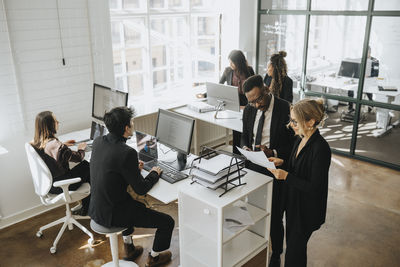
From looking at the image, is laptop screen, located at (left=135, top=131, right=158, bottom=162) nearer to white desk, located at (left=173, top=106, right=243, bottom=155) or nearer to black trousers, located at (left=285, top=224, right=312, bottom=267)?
white desk, located at (left=173, top=106, right=243, bottom=155)

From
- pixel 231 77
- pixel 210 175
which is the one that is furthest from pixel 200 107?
pixel 210 175

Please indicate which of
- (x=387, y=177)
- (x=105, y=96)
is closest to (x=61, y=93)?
(x=105, y=96)

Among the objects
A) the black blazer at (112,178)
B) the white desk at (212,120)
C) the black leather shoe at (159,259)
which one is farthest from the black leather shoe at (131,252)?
the white desk at (212,120)

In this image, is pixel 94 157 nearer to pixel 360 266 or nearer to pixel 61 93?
pixel 61 93

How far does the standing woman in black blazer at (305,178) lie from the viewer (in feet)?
7.72

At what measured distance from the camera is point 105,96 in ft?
12.9

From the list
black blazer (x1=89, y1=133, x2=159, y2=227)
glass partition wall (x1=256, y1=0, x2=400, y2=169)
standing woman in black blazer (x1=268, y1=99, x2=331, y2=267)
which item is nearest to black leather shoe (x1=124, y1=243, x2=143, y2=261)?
black blazer (x1=89, y1=133, x2=159, y2=227)

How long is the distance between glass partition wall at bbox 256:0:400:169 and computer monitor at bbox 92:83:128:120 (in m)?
3.17

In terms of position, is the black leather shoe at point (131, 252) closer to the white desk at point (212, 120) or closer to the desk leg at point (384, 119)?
the white desk at point (212, 120)

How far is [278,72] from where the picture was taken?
13.6 feet

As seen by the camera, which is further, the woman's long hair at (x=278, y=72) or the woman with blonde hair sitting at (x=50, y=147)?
the woman's long hair at (x=278, y=72)

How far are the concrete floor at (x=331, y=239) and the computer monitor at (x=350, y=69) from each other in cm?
163

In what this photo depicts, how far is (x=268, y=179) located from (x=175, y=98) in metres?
3.07

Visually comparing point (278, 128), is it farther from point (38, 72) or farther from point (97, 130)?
point (38, 72)
